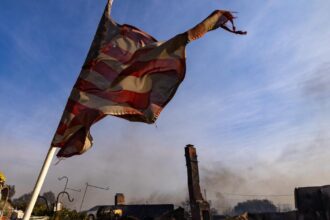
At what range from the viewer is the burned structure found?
A: 16359mm

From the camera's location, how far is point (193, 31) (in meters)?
3.60

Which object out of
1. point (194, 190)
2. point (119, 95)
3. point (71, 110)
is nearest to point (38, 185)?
point (71, 110)

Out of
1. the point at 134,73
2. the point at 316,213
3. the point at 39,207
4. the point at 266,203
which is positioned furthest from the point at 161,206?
the point at 266,203

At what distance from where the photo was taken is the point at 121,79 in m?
Answer: 3.94

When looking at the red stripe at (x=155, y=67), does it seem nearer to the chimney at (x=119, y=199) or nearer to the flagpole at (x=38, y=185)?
the flagpole at (x=38, y=185)

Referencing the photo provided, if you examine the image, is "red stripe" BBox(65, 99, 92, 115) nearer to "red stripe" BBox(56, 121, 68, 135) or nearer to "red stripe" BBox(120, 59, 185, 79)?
"red stripe" BBox(56, 121, 68, 135)

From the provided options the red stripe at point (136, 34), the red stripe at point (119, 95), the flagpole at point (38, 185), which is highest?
the red stripe at point (136, 34)

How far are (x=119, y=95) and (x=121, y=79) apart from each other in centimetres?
24

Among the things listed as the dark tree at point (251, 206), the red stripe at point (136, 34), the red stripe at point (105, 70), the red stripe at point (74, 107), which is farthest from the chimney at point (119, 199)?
the dark tree at point (251, 206)

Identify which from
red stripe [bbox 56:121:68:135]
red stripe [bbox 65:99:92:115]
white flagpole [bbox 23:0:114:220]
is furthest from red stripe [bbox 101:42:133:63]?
white flagpole [bbox 23:0:114:220]

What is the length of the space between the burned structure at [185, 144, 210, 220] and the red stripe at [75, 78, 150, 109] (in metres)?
13.5

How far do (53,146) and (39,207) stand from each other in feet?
21.1

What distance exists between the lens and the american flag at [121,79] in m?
3.53

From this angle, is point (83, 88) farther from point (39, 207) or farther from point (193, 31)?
point (39, 207)
